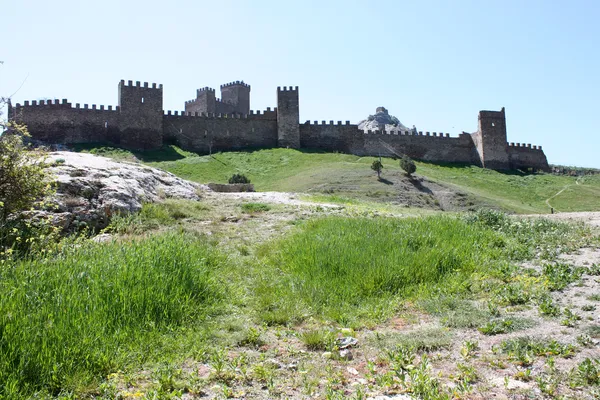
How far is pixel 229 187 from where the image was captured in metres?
18.5

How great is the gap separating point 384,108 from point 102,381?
85012 mm

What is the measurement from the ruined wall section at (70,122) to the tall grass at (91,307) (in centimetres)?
4118

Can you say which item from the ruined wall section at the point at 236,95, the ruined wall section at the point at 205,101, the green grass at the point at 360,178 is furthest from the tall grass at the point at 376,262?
the ruined wall section at the point at 236,95

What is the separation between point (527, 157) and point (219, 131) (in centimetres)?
3421

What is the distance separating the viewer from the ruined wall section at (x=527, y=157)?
53406 millimetres

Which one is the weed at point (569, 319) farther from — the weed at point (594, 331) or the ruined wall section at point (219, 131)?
the ruined wall section at point (219, 131)

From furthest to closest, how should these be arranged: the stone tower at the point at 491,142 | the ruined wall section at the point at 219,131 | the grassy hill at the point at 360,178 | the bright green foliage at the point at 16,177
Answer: the stone tower at the point at 491,142
the ruined wall section at the point at 219,131
the grassy hill at the point at 360,178
the bright green foliage at the point at 16,177

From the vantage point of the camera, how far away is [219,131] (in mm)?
47469

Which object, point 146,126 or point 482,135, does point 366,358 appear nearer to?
point 146,126

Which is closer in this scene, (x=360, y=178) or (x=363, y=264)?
(x=363, y=264)

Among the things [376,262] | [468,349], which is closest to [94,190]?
[376,262]

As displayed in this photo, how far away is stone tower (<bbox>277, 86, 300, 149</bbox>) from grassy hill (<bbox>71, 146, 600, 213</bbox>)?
3276 mm

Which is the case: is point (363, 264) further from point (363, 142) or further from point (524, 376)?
point (363, 142)

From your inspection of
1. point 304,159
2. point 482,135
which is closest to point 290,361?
point 304,159
